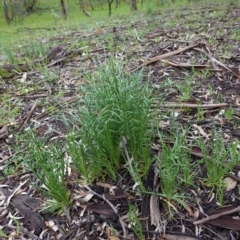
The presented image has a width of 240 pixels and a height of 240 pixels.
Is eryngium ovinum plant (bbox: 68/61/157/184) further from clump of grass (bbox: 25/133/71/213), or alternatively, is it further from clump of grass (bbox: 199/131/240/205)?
clump of grass (bbox: 199/131/240/205)

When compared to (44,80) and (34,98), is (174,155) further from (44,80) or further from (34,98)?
(44,80)

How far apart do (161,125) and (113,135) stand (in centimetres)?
55

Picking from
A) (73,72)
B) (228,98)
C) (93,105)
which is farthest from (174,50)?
(93,105)

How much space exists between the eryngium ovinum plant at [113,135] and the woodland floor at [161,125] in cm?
13

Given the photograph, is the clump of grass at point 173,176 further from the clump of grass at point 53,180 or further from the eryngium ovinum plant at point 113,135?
the clump of grass at point 53,180

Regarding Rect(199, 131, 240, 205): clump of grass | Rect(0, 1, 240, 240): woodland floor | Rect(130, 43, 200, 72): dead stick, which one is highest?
Rect(199, 131, 240, 205): clump of grass

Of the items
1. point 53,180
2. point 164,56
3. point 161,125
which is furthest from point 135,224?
point 164,56

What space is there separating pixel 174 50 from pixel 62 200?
286 cm

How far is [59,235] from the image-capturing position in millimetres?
1600

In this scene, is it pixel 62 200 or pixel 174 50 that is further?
pixel 174 50

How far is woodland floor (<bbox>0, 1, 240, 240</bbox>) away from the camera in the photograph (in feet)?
5.16

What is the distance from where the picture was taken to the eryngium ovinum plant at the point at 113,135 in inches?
66.9

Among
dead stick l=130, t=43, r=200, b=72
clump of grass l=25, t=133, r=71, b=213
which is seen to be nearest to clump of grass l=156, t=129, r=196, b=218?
clump of grass l=25, t=133, r=71, b=213

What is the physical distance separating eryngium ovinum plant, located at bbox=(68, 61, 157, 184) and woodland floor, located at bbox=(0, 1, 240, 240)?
0.13 meters
